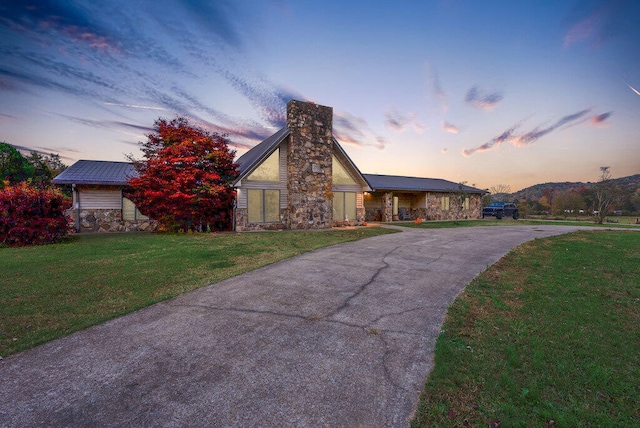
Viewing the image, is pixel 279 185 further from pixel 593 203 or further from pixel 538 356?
pixel 593 203

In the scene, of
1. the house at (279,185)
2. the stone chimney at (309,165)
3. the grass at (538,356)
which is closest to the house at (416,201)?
the house at (279,185)

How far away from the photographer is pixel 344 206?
1922cm

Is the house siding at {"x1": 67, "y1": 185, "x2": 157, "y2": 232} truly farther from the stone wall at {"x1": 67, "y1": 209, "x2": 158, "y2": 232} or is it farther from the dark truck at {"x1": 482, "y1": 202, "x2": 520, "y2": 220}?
the dark truck at {"x1": 482, "y1": 202, "x2": 520, "y2": 220}

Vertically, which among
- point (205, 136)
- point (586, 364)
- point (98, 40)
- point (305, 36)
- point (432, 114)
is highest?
point (305, 36)

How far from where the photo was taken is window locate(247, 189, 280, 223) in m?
16.2

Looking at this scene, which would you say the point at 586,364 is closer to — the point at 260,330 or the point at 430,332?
the point at 430,332

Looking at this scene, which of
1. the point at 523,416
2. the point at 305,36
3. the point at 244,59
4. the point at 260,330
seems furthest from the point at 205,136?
the point at 523,416

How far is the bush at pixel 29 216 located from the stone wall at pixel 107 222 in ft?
16.1

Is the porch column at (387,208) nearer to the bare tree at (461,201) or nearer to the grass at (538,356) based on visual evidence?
the bare tree at (461,201)

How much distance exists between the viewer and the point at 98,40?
13.0m

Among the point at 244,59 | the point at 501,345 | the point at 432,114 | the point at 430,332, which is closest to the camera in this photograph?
the point at 501,345

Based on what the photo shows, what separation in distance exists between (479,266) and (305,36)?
14575 mm

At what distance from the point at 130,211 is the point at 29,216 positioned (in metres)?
5.99

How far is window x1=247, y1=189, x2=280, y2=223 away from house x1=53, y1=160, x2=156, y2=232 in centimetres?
729
